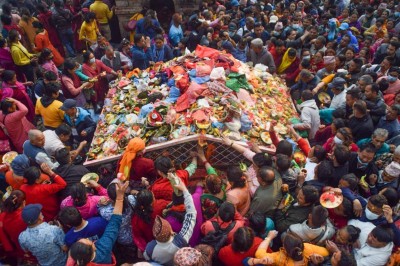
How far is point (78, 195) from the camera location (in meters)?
3.62

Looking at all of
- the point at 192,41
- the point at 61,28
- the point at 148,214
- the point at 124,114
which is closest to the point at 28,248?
the point at 148,214

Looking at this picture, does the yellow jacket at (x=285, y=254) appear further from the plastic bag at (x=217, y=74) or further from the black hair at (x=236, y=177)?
the plastic bag at (x=217, y=74)

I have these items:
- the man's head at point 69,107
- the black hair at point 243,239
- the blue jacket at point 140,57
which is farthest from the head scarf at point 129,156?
the blue jacket at point 140,57

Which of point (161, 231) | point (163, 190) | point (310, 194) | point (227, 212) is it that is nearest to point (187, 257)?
point (161, 231)

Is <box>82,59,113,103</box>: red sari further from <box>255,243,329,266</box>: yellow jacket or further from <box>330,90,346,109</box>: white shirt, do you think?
<box>255,243,329,266</box>: yellow jacket

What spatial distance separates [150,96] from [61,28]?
17.6 ft

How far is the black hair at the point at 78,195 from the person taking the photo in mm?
3617

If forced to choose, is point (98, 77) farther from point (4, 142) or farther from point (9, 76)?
point (4, 142)

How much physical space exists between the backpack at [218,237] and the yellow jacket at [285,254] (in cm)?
37

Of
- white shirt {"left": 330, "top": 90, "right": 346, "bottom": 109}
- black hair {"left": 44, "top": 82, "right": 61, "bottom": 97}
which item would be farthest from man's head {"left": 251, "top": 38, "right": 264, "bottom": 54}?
black hair {"left": 44, "top": 82, "right": 61, "bottom": 97}

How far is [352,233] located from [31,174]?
3.49m

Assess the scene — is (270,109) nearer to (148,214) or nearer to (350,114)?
(350,114)

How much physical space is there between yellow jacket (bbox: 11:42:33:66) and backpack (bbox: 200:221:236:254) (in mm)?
5837

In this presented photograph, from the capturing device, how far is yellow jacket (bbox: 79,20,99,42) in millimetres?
8469
